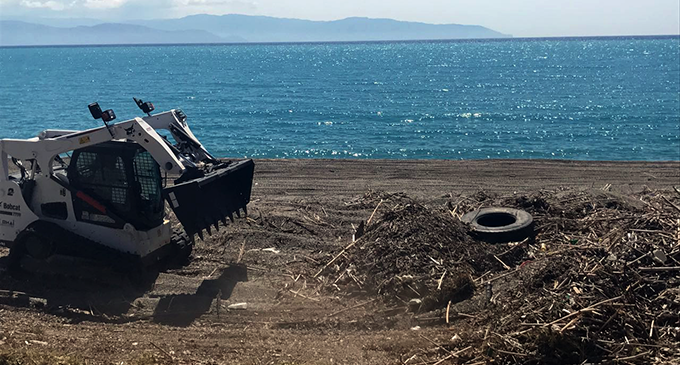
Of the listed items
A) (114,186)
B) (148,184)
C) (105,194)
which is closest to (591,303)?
(148,184)

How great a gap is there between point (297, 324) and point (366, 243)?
2.60m

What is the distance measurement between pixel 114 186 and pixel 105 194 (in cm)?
Result: 23

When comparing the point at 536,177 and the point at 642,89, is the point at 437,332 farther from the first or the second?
the point at 642,89

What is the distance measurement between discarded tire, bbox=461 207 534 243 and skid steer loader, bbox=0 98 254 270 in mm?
4213

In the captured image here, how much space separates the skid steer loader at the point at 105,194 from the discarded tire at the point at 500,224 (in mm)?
4213

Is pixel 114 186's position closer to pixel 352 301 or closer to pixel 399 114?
pixel 352 301

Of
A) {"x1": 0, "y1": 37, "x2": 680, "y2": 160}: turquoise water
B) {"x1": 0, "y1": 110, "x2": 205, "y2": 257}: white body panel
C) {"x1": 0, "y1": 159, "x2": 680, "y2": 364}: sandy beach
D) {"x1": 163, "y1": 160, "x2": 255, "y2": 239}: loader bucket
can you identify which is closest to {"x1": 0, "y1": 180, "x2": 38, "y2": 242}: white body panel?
{"x1": 0, "y1": 110, "x2": 205, "y2": 257}: white body panel

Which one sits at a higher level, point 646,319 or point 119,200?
point 119,200

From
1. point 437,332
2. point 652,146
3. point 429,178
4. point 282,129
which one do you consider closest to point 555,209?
point 437,332

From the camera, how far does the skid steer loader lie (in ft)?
33.6

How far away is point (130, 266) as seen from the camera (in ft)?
35.2

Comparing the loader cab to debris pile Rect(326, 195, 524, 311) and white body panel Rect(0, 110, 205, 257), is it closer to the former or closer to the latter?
white body panel Rect(0, 110, 205, 257)

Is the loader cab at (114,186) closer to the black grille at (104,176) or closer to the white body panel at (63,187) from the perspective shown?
the black grille at (104,176)

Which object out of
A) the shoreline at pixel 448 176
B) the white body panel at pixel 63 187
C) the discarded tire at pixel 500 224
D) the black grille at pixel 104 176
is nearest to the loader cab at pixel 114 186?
the black grille at pixel 104 176
